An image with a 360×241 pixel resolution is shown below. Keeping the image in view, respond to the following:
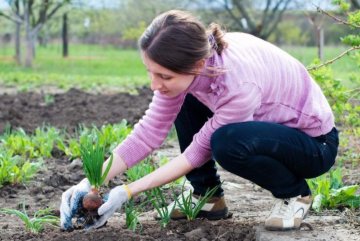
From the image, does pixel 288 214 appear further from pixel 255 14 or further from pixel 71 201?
pixel 255 14

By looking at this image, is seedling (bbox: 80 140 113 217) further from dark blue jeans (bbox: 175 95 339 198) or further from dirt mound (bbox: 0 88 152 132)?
dirt mound (bbox: 0 88 152 132)

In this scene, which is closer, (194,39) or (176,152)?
(194,39)

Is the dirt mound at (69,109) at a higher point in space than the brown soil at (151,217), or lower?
lower

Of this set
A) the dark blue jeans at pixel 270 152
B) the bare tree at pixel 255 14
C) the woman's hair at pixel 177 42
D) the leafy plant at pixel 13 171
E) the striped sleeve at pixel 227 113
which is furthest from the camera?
the bare tree at pixel 255 14

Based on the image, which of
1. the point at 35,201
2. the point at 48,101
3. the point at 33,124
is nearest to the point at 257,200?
the point at 35,201

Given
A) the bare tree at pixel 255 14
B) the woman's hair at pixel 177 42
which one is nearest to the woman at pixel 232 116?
the woman's hair at pixel 177 42

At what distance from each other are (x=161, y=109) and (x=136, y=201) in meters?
0.84

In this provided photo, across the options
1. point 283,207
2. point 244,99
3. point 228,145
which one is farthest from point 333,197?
point 244,99

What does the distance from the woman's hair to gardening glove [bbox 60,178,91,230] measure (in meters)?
0.66

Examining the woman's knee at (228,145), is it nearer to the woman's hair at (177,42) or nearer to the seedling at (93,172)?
the woman's hair at (177,42)

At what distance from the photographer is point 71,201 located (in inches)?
117

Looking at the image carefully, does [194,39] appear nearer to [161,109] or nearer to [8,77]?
[161,109]

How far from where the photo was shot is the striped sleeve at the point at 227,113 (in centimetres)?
283

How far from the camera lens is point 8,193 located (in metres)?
4.09
